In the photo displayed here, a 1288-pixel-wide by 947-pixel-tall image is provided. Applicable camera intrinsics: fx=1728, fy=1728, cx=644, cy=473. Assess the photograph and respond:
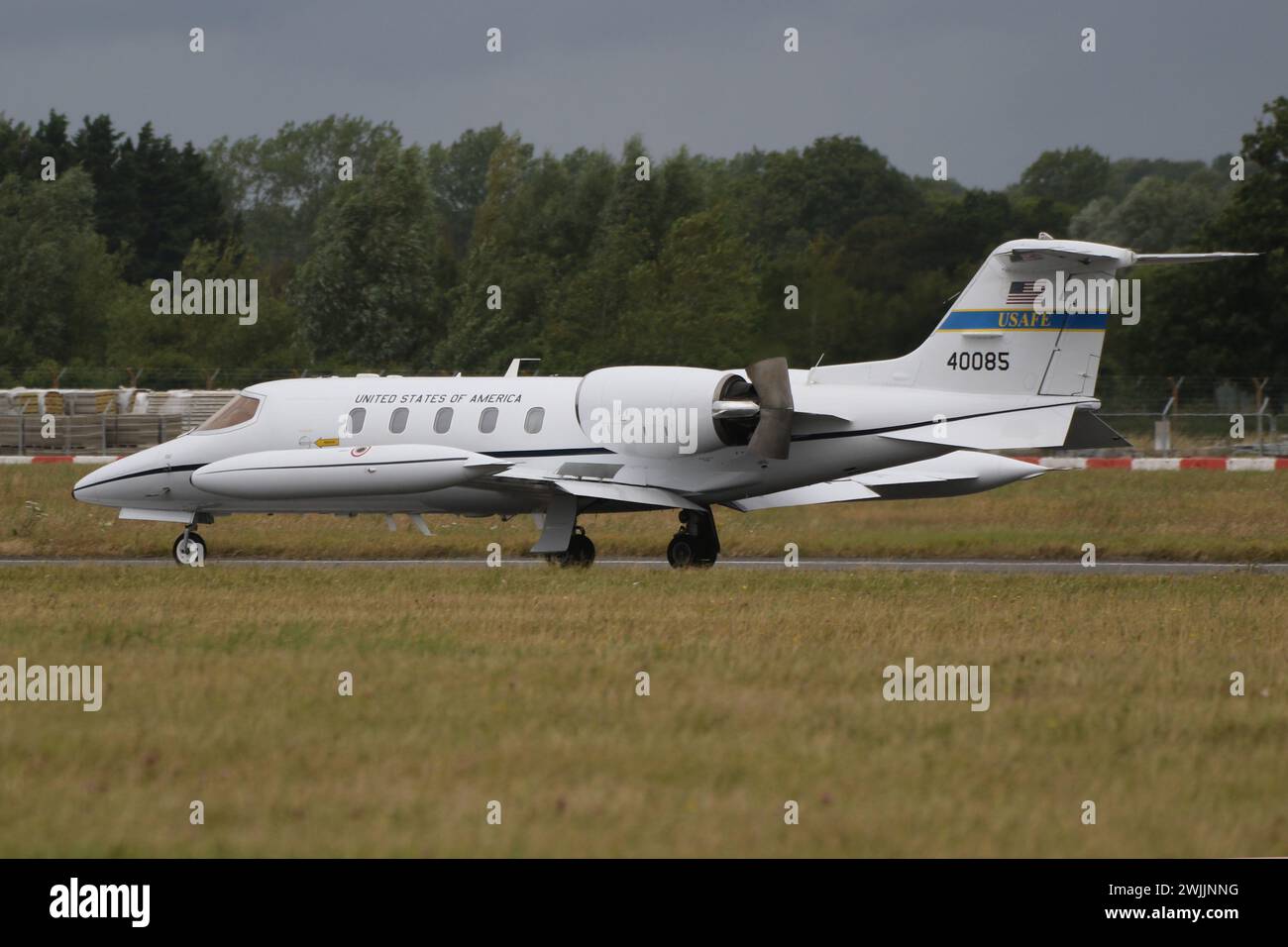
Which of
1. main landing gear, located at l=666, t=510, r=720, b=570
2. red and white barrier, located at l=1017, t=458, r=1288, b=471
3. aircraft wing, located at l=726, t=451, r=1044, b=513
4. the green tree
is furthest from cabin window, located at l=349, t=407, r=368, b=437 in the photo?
the green tree

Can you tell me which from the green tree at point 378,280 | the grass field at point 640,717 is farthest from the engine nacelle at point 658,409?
the green tree at point 378,280

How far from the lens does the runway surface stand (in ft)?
81.0

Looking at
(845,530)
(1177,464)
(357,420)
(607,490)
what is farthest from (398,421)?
(1177,464)

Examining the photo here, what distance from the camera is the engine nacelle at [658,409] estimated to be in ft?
74.9

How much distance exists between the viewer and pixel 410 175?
66750 mm

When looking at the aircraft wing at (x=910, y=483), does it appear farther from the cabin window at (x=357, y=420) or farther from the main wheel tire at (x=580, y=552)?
the cabin window at (x=357, y=420)

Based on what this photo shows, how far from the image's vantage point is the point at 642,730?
11.4 m

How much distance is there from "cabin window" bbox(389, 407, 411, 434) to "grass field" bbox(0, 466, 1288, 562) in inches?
140

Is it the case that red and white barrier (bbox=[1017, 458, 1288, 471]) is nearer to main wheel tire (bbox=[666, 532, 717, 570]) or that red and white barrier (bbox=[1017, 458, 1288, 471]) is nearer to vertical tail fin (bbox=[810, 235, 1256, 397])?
main wheel tire (bbox=[666, 532, 717, 570])

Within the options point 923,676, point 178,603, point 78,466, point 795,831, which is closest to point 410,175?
point 78,466

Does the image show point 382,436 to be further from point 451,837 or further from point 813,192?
point 813,192
